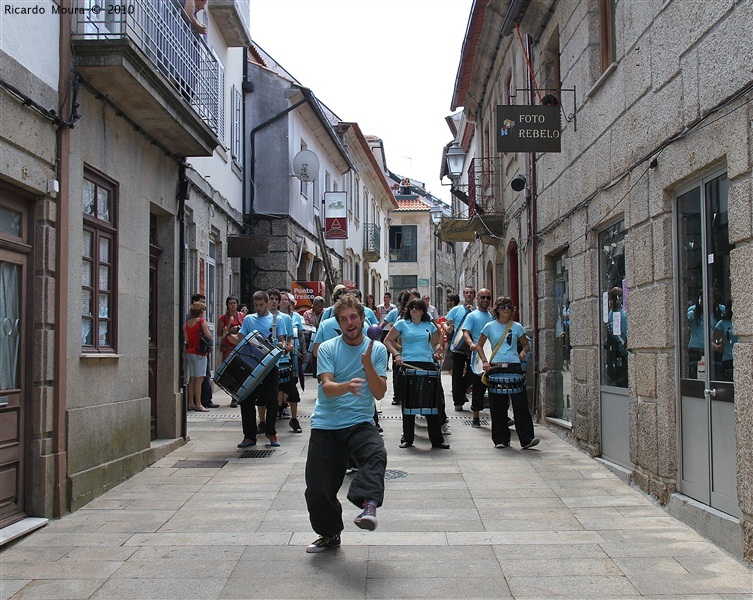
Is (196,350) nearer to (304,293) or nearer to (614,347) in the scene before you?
(614,347)

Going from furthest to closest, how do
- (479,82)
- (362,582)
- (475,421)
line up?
(479,82) → (475,421) → (362,582)

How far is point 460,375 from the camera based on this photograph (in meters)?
13.5

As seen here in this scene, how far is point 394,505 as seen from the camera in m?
7.39

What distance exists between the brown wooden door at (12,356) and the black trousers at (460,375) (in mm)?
7321

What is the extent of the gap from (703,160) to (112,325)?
17.9 feet

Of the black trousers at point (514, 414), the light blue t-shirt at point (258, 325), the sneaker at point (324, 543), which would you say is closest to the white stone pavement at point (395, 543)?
the sneaker at point (324, 543)

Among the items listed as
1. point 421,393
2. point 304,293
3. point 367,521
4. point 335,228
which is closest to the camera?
point 367,521

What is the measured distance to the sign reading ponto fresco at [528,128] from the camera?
32.9 feet

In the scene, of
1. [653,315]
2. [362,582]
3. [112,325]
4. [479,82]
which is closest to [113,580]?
[362,582]

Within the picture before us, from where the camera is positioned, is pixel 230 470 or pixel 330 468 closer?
pixel 330 468

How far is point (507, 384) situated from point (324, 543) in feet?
14.7

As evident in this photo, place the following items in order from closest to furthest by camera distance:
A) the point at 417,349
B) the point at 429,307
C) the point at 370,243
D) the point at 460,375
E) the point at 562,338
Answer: the point at 417,349 → the point at 562,338 → the point at 429,307 → the point at 460,375 → the point at 370,243

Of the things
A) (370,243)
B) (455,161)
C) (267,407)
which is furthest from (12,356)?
(370,243)

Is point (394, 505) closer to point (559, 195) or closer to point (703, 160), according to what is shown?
point (703, 160)
